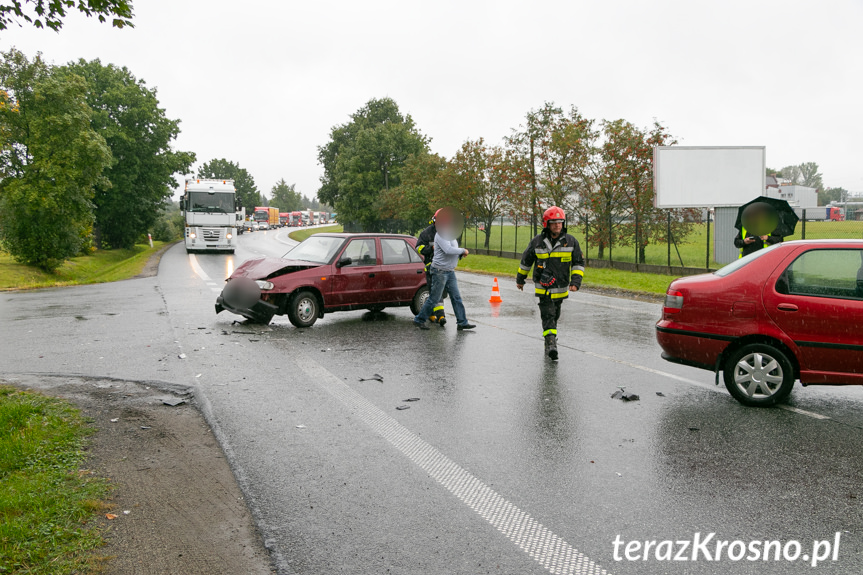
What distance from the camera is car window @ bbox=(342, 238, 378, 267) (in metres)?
11.5

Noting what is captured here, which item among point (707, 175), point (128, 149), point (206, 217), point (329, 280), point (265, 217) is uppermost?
point (128, 149)

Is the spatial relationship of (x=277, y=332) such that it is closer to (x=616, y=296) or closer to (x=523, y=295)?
(x=523, y=295)

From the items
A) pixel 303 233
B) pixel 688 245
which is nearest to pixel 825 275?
pixel 688 245

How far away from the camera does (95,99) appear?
4509cm

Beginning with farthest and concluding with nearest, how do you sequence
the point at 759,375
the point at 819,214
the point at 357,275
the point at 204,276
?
1. the point at 819,214
2. the point at 204,276
3. the point at 357,275
4. the point at 759,375

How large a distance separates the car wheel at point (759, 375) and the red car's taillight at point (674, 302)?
659 mm

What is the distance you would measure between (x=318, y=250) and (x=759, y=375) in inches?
296

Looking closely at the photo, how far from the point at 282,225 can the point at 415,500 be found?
122064 mm

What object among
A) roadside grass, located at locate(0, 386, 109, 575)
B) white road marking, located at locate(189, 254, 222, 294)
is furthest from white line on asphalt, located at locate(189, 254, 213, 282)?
roadside grass, located at locate(0, 386, 109, 575)

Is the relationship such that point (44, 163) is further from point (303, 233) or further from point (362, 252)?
point (303, 233)

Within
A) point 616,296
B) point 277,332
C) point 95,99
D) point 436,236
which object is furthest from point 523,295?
point 95,99

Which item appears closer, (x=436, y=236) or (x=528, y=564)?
(x=528, y=564)

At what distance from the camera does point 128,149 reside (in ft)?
149

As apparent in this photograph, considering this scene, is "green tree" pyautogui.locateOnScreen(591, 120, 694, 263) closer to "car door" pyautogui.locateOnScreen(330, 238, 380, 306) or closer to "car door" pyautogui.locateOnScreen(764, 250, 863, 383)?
"car door" pyautogui.locateOnScreen(330, 238, 380, 306)
